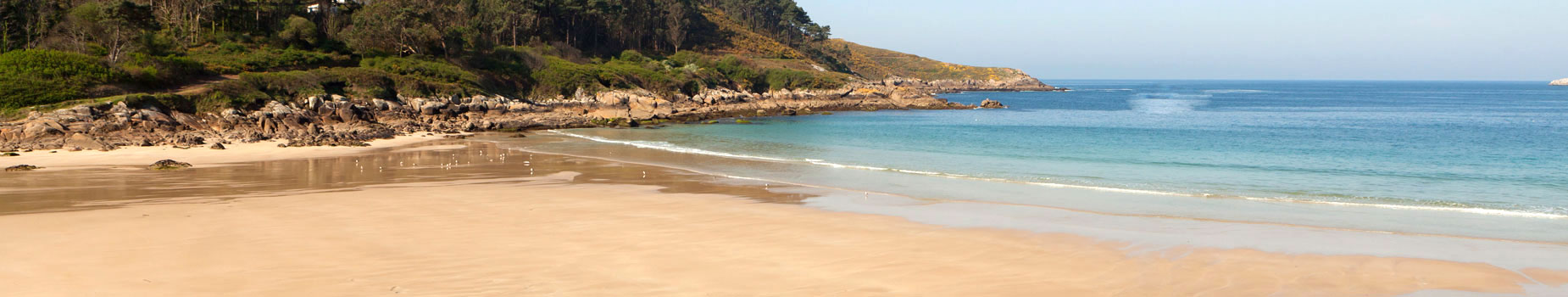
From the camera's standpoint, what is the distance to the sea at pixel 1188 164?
15047 millimetres

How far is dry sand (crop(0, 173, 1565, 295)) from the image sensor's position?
8547mm

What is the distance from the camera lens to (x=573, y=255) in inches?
398

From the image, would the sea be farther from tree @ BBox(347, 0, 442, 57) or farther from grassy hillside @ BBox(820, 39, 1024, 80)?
grassy hillside @ BBox(820, 39, 1024, 80)

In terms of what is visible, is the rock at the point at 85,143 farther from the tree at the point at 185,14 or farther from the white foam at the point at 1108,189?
the tree at the point at 185,14

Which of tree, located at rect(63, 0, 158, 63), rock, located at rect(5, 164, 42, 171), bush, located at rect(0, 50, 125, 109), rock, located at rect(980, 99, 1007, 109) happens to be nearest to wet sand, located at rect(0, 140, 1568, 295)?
rock, located at rect(5, 164, 42, 171)

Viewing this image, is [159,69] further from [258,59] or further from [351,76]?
[351,76]

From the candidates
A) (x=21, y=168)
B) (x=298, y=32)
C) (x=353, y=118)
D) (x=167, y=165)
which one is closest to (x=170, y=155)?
(x=167, y=165)

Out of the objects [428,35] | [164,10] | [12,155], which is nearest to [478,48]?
[428,35]

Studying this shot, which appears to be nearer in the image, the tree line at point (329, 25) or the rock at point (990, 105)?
the tree line at point (329, 25)

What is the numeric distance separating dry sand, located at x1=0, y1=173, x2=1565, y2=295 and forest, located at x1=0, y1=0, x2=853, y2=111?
76.5 ft

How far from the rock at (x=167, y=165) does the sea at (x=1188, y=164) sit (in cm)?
1038

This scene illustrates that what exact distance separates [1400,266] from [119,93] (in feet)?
122

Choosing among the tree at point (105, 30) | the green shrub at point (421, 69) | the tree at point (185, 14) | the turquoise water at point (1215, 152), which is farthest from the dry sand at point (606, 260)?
the tree at point (185, 14)

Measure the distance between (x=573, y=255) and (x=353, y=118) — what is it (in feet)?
95.9
